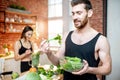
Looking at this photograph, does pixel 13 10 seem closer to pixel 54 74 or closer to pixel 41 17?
pixel 41 17

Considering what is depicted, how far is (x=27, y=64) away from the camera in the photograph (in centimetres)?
312

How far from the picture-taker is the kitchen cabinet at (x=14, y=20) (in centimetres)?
536

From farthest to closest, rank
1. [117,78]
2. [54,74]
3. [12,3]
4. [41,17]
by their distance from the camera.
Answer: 1. [41,17]
2. [12,3]
3. [117,78]
4. [54,74]

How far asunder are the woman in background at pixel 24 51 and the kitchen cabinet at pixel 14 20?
7.09ft

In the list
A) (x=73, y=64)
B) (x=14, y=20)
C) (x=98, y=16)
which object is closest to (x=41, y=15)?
(x=14, y=20)

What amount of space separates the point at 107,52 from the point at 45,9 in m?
5.85

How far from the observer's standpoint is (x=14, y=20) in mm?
5691

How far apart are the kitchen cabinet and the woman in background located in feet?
7.09

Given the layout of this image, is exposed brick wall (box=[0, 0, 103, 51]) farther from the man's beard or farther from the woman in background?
the man's beard

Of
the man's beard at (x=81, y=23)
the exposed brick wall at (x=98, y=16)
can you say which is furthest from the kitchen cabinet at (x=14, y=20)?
the man's beard at (x=81, y=23)

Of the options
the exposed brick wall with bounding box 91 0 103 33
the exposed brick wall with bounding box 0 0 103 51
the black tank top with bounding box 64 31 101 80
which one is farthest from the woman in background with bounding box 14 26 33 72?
the exposed brick wall with bounding box 91 0 103 33

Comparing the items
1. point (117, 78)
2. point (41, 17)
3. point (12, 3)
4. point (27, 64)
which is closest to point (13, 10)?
point (12, 3)

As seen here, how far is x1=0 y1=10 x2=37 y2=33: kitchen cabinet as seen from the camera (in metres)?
5.36

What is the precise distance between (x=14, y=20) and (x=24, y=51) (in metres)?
2.65
